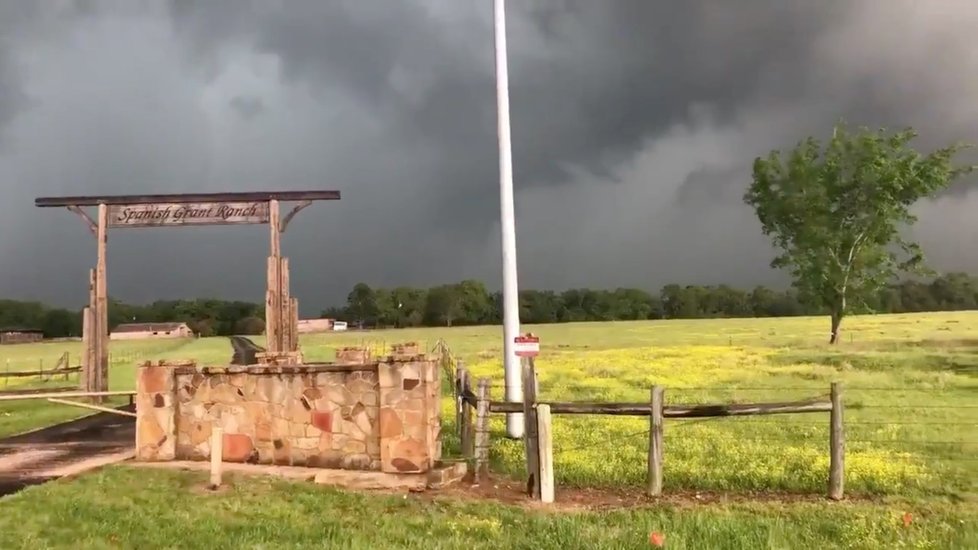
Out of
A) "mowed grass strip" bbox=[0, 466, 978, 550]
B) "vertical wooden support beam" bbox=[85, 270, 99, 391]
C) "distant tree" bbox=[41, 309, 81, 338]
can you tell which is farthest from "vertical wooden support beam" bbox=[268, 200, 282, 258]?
"distant tree" bbox=[41, 309, 81, 338]

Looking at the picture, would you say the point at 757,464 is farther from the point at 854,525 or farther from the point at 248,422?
the point at 248,422

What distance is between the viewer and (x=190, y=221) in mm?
19938

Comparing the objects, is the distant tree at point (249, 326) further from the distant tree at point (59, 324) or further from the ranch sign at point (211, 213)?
the ranch sign at point (211, 213)

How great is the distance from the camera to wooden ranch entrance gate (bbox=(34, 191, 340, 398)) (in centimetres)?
1962

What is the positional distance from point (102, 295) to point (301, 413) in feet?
34.4

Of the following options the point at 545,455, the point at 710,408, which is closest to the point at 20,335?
the point at 545,455

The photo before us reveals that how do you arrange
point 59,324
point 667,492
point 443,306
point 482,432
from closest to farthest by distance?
point 667,492 → point 482,432 → point 443,306 → point 59,324

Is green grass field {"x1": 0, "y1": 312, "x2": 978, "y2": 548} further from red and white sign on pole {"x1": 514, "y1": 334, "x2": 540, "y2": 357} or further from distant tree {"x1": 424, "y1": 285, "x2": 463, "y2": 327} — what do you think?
distant tree {"x1": 424, "y1": 285, "x2": 463, "y2": 327}

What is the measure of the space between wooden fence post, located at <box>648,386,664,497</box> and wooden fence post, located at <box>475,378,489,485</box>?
223 centimetres

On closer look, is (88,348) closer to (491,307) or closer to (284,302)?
(284,302)

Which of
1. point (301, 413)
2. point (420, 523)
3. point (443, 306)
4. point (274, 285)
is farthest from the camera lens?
point (443, 306)

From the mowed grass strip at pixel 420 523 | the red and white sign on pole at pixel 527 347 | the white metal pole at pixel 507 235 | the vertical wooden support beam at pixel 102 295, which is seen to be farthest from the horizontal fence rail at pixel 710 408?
the vertical wooden support beam at pixel 102 295

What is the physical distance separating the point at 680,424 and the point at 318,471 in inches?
306

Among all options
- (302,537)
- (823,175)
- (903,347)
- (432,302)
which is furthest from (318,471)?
(432,302)
